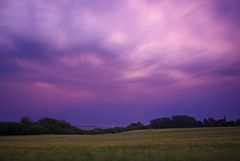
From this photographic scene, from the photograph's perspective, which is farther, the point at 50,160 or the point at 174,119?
the point at 174,119

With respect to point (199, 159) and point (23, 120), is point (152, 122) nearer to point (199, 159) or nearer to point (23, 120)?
point (23, 120)

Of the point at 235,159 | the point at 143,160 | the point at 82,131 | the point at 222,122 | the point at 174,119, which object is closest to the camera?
the point at 235,159

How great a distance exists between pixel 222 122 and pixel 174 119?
785 inches

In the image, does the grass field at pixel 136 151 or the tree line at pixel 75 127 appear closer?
the grass field at pixel 136 151

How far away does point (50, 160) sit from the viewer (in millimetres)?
27766

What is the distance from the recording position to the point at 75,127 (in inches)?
5310

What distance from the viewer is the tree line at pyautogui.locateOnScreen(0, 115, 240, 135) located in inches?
4358

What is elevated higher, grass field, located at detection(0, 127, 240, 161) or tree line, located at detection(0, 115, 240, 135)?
tree line, located at detection(0, 115, 240, 135)

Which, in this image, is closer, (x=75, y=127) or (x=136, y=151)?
(x=136, y=151)

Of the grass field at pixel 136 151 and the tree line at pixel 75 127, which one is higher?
the tree line at pixel 75 127

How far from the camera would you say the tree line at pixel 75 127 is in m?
111

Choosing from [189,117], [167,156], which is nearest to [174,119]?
[189,117]

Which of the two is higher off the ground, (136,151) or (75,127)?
(75,127)

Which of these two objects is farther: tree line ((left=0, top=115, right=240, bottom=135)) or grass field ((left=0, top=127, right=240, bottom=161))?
tree line ((left=0, top=115, right=240, bottom=135))
